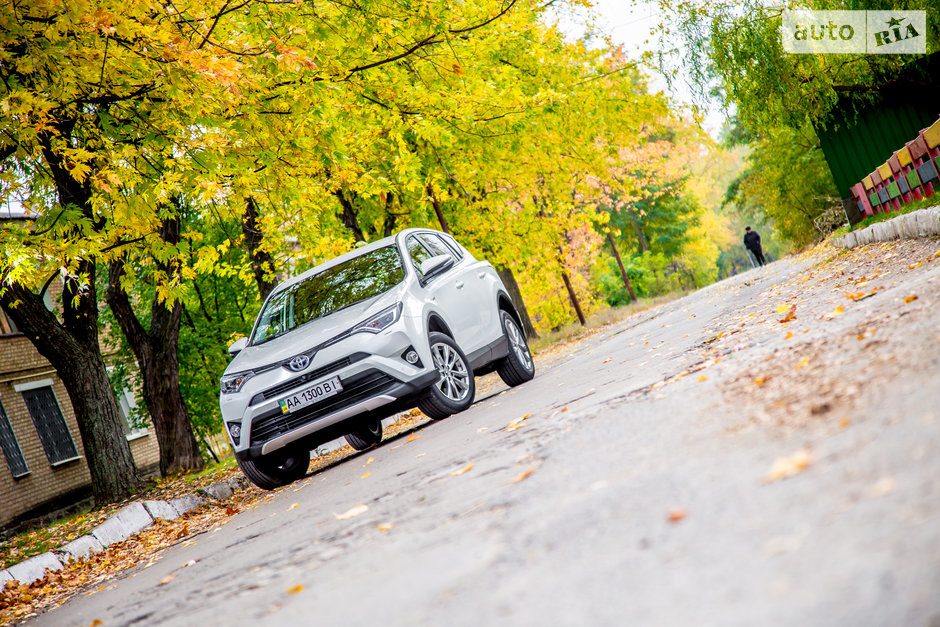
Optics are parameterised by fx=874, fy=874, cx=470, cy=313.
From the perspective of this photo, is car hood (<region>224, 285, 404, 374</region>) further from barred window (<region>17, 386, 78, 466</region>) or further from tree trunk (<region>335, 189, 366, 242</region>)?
barred window (<region>17, 386, 78, 466</region>)

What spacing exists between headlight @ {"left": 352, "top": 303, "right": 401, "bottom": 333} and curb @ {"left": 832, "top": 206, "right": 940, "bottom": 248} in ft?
19.6

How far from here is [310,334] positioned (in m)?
8.06

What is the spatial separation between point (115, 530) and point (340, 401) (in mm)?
2850

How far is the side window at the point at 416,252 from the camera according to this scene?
9.30 metres

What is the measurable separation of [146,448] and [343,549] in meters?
26.0

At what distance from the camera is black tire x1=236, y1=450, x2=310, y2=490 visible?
8.14 m

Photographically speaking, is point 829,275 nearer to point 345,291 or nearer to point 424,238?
point 424,238

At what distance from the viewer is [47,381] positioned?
24.5m

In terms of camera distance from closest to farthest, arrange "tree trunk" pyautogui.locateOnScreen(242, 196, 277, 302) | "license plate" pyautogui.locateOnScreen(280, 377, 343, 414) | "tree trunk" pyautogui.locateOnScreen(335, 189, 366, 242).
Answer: "license plate" pyautogui.locateOnScreen(280, 377, 343, 414) < "tree trunk" pyautogui.locateOnScreen(242, 196, 277, 302) < "tree trunk" pyautogui.locateOnScreen(335, 189, 366, 242)

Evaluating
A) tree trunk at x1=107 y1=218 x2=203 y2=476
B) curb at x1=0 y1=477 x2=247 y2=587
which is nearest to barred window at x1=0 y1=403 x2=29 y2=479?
tree trunk at x1=107 y1=218 x2=203 y2=476

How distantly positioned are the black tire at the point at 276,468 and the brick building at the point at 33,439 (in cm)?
1513

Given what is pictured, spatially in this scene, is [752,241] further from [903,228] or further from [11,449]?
[11,449]

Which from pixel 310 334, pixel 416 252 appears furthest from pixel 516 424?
pixel 416 252

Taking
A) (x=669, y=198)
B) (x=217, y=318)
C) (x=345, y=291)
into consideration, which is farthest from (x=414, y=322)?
(x=669, y=198)
